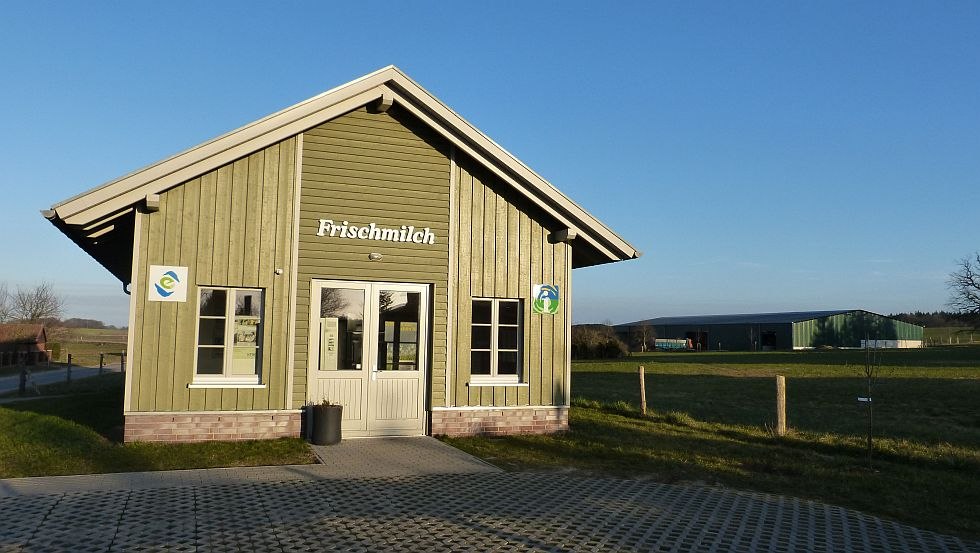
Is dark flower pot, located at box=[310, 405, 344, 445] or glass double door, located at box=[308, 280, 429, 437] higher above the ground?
glass double door, located at box=[308, 280, 429, 437]

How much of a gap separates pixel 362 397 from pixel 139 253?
4.09 metres

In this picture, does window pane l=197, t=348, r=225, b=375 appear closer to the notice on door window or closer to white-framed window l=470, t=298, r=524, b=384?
the notice on door window

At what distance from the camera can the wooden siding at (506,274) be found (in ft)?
41.5

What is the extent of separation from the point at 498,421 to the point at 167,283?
19.1 ft

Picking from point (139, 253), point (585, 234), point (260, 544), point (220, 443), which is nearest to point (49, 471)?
point (220, 443)

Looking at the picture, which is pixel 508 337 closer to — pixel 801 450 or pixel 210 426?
pixel 210 426

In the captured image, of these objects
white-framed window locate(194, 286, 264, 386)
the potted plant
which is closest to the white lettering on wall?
white-framed window locate(194, 286, 264, 386)

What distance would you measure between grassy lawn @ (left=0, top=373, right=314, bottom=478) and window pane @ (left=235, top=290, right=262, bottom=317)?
2.03 m

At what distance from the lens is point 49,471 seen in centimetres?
897

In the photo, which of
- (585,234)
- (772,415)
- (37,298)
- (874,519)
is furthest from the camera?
(37,298)

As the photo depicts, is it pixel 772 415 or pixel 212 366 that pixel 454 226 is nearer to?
pixel 212 366

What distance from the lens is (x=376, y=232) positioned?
12242 mm

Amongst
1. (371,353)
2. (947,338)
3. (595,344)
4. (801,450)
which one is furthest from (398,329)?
(947,338)

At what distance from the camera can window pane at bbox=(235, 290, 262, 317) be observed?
11562 millimetres
